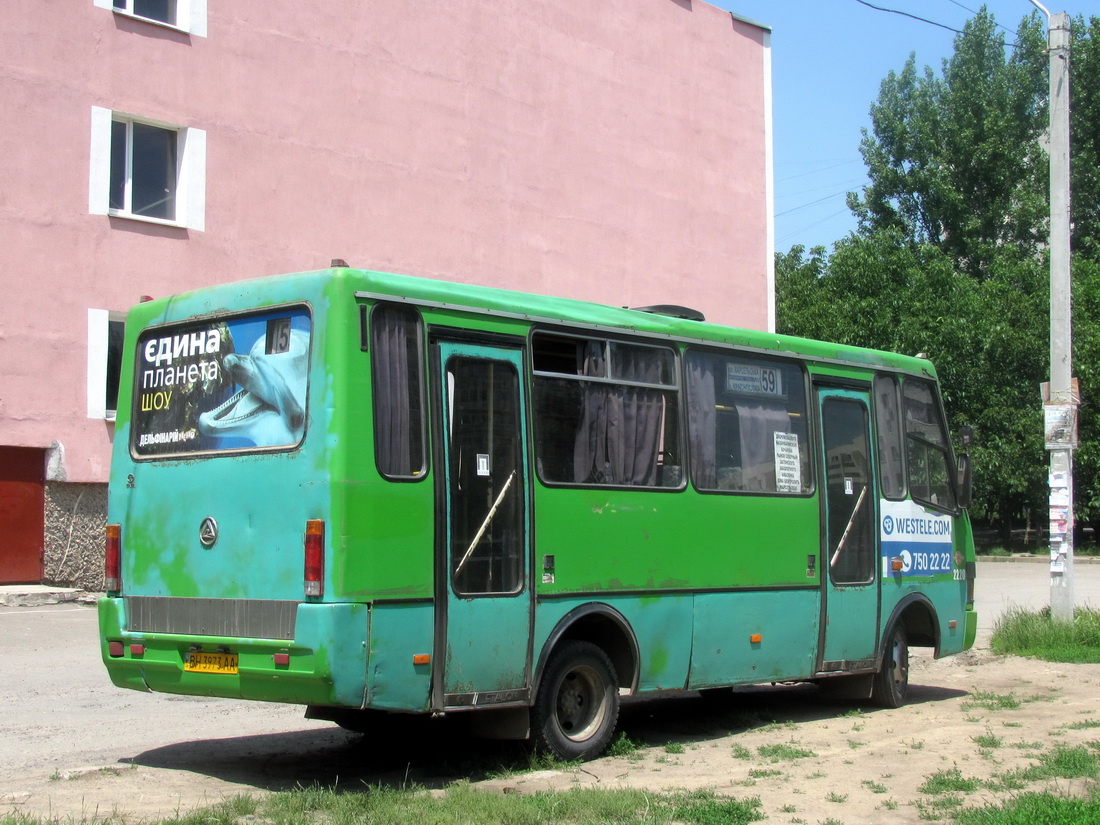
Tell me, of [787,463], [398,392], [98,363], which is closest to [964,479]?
[787,463]

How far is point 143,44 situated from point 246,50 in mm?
1845

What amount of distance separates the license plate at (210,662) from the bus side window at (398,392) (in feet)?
4.51

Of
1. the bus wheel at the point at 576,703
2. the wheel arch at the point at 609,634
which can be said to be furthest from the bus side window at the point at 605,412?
the bus wheel at the point at 576,703

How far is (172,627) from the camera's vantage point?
784cm

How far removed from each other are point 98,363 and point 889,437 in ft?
39.4

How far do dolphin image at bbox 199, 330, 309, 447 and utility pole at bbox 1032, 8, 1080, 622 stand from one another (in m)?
10.3

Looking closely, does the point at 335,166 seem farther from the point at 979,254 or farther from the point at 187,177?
the point at 979,254

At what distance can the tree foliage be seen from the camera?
114 feet

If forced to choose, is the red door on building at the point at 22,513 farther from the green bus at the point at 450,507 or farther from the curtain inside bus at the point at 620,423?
the curtain inside bus at the point at 620,423

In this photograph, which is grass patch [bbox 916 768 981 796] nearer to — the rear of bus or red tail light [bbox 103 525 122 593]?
the rear of bus

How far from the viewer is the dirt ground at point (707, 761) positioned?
7297 mm

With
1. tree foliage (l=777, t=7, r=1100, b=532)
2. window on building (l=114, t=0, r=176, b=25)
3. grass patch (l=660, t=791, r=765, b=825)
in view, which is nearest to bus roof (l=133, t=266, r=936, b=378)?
grass patch (l=660, t=791, r=765, b=825)

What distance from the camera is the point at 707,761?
8.74m

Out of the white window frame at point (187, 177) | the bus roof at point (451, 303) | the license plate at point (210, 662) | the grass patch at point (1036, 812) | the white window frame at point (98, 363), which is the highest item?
the white window frame at point (187, 177)
